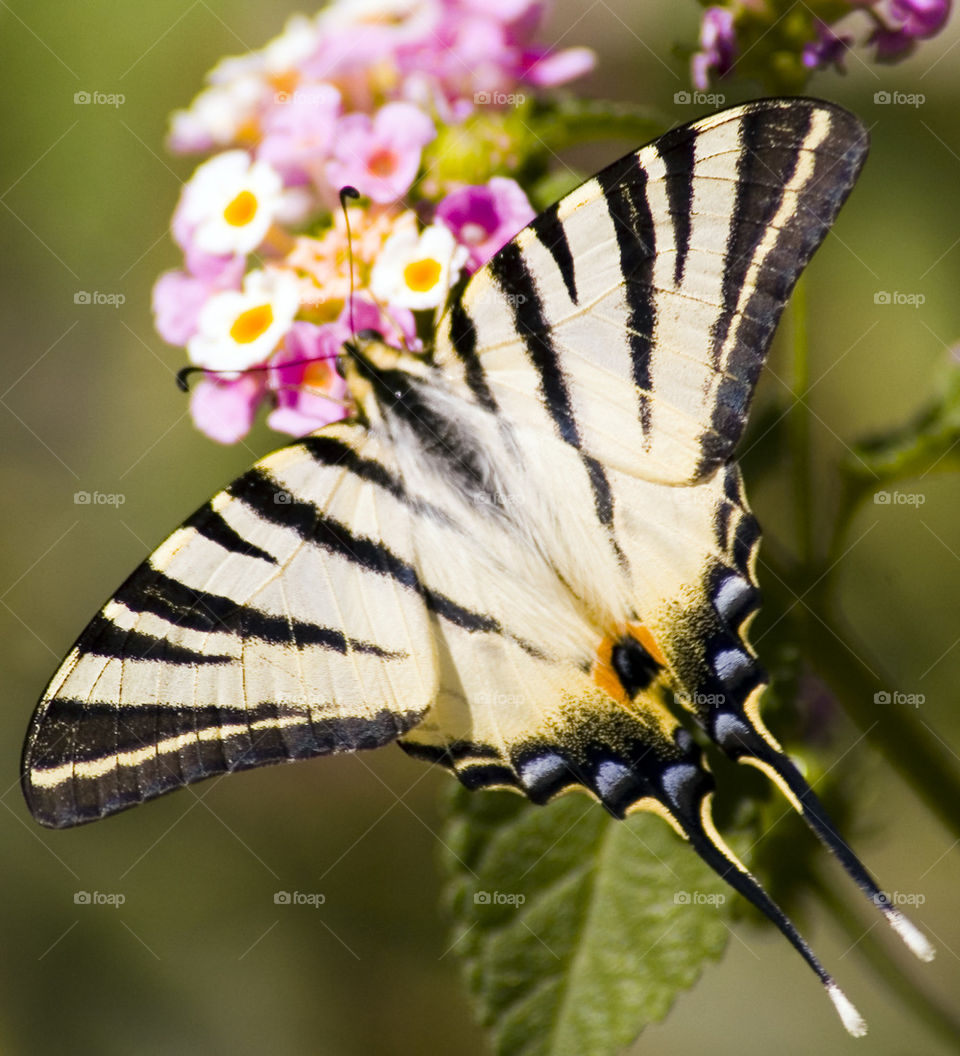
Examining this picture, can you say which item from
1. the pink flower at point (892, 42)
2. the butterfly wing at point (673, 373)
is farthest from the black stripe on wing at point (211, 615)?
the pink flower at point (892, 42)

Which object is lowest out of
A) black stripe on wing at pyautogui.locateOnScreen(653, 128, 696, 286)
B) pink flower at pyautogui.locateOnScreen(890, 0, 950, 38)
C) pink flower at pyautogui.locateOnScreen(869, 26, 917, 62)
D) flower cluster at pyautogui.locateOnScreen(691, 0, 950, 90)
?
black stripe on wing at pyautogui.locateOnScreen(653, 128, 696, 286)

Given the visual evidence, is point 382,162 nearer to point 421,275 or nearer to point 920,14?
point 421,275

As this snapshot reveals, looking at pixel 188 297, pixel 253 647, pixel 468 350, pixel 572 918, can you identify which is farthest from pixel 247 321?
pixel 572 918

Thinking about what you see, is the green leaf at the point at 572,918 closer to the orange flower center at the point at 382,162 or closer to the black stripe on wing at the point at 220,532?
the black stripe on wing at the point at 220,532

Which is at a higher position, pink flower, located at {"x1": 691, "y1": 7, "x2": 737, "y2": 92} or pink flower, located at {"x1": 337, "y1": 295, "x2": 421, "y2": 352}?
pink flower, located at {"x1": 691, "y1": 7, "x2": 737, "y2": 92}

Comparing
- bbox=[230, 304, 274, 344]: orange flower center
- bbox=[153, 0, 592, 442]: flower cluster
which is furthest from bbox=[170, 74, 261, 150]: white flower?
bbox=[230, 304, 274, 344]: orange flower center

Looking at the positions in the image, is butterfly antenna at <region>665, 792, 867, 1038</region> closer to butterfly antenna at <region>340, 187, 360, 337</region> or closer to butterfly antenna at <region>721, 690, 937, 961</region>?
butterfly antenna at <region>721, 690, 937, 961</region>

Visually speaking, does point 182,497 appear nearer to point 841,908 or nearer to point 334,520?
point 334,520
